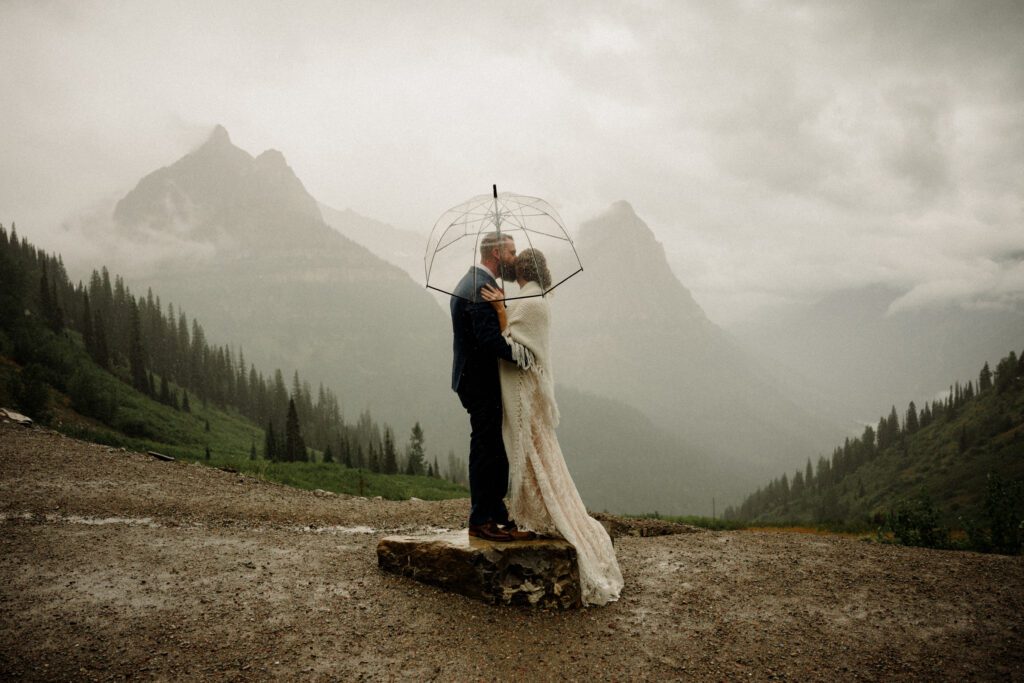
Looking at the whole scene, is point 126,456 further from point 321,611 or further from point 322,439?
point 322,439

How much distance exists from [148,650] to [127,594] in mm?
1431

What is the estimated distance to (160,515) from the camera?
33.9 ft

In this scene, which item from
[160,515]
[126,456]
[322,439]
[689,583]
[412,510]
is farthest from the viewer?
[322,439]

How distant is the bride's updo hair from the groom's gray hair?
31 cm

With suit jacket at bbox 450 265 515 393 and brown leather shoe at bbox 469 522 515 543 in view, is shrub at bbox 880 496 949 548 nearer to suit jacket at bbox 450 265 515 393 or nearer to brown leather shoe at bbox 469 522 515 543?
brown leather shoe at bbox 469 522 515 543

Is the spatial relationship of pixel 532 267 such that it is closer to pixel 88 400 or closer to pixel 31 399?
pixel 31 399

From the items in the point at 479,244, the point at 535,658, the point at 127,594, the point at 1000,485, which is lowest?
the point at 535,658

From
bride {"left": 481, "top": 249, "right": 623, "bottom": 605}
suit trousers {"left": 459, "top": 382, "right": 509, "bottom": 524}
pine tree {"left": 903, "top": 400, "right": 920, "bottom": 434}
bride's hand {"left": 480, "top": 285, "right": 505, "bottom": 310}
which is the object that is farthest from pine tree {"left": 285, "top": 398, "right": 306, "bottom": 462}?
pine tree {"left": 903, "top": 400, "right": 920, "bottom": 434}

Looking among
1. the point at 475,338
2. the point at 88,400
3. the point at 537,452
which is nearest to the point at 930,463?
the point at 537,452

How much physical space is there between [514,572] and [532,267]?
3926 millimetres

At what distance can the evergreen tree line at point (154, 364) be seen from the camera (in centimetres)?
5259

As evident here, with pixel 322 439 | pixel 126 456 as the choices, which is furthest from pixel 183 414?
pixel 126 456

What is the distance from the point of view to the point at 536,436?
25.2 ft

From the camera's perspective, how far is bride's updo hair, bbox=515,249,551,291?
24.2ft
